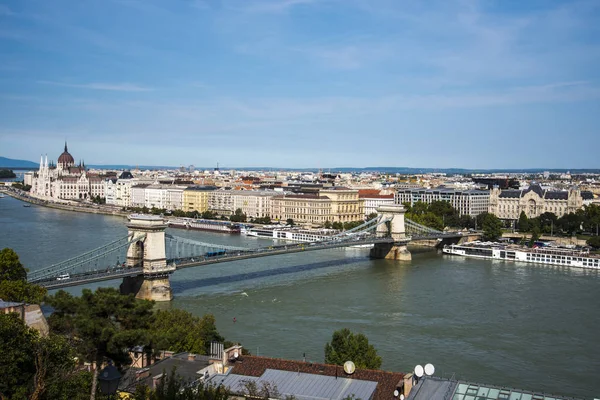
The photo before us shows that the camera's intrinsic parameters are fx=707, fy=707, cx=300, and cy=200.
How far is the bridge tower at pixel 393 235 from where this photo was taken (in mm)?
27156

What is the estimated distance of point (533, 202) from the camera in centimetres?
4016

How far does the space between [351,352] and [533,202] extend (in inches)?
1296

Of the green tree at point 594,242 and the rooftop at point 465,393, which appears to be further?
the green tree at point 594,242

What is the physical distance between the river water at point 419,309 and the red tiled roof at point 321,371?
13.9 feet

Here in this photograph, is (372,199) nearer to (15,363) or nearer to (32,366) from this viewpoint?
(32,366)

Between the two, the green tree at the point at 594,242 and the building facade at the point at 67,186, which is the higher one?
the building facade at the point at 67,186

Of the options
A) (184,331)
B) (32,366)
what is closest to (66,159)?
(184,331)

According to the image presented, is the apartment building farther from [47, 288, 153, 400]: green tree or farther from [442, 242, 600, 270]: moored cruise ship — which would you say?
[47, 288, 153, 400]: green tree

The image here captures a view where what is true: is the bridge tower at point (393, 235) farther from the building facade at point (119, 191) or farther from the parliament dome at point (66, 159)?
the parliament dome at point (66, 159)

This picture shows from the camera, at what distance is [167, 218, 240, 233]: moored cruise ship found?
37297 millimetres

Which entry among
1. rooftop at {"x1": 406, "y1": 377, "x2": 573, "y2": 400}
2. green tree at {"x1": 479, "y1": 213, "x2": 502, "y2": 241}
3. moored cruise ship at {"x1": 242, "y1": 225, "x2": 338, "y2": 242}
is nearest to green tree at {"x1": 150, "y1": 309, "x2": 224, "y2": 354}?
rooftop at {"x1": 406, "y1": 377, "x2": 573, "y2": 400}

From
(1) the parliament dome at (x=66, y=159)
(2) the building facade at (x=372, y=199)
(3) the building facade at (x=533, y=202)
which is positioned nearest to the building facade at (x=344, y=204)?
(2) the building facade at (x=372, y=199)

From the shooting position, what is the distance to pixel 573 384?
11.2m

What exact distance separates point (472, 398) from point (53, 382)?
142 inches
